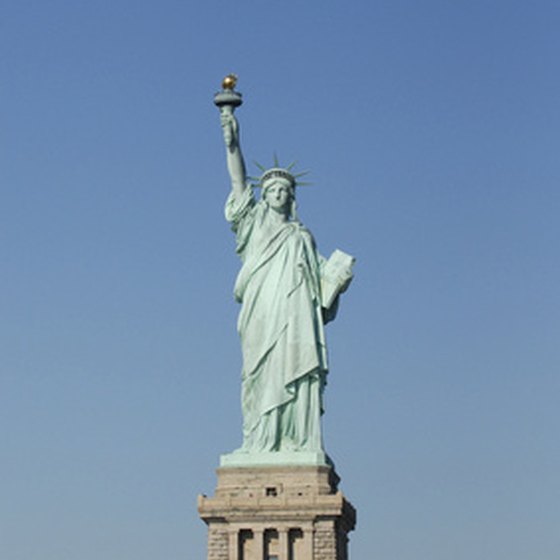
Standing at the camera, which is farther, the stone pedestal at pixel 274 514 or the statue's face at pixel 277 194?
the statue's face at pixel 277 194

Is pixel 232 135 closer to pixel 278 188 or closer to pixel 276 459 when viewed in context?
pixel 278 188

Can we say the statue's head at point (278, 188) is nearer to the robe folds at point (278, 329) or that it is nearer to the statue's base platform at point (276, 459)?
the robe folds at point (278, 329)

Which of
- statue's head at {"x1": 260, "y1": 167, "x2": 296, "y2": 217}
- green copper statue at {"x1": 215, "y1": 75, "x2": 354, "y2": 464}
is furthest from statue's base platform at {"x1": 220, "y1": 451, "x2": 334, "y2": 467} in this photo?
statue's head at {"x1": 260, "y1": 167, "x2": 296, "y2": 217}

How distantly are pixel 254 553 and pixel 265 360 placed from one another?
517cm

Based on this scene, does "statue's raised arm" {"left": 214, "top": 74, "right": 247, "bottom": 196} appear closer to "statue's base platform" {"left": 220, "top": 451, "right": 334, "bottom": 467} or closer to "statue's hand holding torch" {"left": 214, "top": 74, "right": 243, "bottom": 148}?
"statue's hand holding torch" {"left": 214, "top": 74, "right": 243, "bottom": 148}

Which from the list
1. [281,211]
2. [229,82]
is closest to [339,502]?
[281,211]

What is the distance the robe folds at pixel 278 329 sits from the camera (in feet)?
149

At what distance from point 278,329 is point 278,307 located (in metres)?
0.62

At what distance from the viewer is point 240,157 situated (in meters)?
47.5

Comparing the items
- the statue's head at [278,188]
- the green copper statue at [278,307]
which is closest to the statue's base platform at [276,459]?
the green copper statue at [278,307]

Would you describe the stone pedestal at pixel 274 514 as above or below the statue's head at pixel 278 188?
below

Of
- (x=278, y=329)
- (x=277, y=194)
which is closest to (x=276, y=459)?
(x=278, y=329)

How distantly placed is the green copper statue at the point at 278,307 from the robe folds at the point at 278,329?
3cm

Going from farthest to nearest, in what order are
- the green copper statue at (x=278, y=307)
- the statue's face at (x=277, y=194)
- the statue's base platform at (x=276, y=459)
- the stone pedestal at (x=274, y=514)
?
the statue's face at (x=277, y=194), the green copper statue at (x=278, y=307), the statue's base platform at (x=276, y=459), the stone pedestal at (x=274, y=514)
